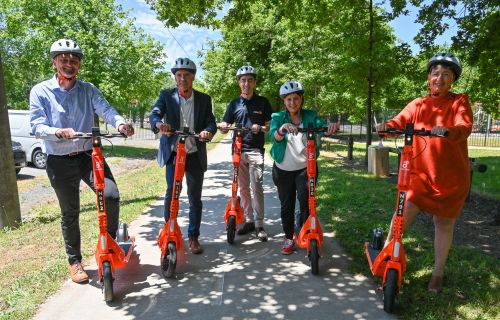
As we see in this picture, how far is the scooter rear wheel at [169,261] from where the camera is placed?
13.6 ft

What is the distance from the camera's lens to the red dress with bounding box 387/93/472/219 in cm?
356

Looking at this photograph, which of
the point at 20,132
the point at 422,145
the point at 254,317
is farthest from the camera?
the point at 20,132

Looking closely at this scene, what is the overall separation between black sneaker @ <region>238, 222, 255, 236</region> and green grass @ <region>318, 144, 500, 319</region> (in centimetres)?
120

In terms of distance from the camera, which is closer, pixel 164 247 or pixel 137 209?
pixel 164 247

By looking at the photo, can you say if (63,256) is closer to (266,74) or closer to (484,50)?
(484,50)

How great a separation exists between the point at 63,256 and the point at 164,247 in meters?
1.55

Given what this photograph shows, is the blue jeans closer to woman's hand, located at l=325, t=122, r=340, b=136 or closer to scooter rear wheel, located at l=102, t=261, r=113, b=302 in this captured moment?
scooter rear wheel, located at l=102, t=261, r=113, b=302

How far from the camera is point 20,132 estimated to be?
560 inches

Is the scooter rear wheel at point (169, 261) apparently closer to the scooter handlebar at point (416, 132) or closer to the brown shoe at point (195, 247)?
the brown shoe at point (195, 247)

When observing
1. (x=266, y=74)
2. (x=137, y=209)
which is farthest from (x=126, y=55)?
(x=137, y=209)

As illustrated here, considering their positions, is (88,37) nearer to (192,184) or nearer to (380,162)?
(380,162)

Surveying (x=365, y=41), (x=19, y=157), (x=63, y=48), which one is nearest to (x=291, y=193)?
(x=63, y=48)

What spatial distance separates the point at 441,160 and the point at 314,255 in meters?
1.58

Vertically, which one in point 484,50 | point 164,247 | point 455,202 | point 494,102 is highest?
point 484,50
